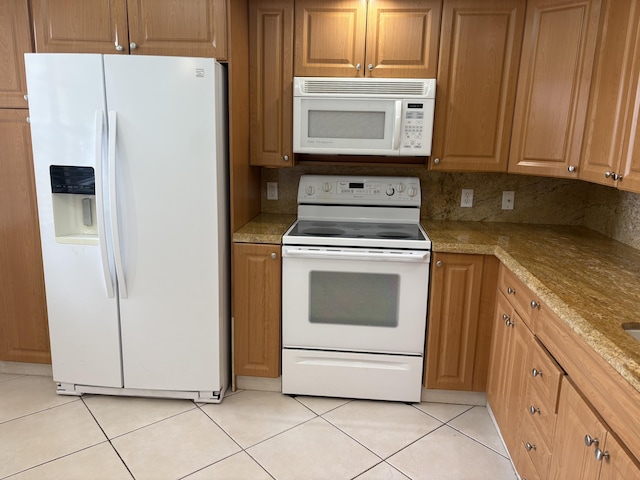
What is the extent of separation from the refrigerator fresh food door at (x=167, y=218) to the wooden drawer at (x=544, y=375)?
1451 mm

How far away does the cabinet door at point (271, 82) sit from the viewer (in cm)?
242

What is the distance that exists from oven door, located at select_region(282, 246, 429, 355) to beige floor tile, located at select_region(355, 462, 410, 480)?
0.58 m

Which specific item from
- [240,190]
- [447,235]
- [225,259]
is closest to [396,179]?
[447,235]

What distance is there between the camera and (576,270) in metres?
1.80

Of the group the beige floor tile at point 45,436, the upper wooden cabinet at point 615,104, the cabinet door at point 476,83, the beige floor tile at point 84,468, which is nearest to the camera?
the upper wooden cabinet at point 615,104

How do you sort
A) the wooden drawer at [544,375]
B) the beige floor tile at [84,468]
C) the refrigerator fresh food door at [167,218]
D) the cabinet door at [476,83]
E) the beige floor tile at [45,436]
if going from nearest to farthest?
the wooden drawer at [544,375], the beige floor tile at [84,468], the beige floor tile at [45,436], the refrigerator fresh food door at [167,218], the cabinet door at [476,83]

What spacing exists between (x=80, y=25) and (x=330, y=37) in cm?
123

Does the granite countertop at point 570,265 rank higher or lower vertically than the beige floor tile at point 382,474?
higher

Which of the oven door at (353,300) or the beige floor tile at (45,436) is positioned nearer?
the beige floor tile at (45,436)

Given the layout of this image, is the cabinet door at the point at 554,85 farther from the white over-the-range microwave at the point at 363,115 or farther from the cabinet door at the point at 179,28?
the cabinet door at the point at 179,28

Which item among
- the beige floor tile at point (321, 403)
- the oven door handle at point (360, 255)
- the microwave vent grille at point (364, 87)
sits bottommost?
the beige floor tile at point (321, 403)

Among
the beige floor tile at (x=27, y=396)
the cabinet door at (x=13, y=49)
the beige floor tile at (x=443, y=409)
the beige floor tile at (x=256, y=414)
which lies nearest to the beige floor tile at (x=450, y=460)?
the beige floor tile at (x=443, y=409)

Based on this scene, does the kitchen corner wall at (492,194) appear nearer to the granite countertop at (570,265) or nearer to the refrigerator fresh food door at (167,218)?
the granite countertop at (570,265)

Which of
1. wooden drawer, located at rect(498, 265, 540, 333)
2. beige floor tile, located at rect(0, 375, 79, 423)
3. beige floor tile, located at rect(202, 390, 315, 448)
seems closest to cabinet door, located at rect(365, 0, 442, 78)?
wooden drawer, located at rect(498, 265, 540, 333)
